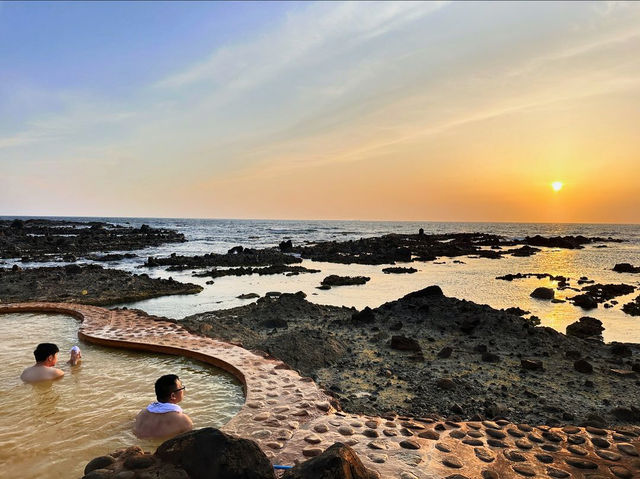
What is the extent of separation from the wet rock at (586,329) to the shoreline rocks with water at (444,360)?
1.48 m

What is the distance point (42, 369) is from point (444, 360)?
8.02m

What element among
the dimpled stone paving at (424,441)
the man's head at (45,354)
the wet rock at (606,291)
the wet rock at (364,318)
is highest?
the man's head at (45,354)

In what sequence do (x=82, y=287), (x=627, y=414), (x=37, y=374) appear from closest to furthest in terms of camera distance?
(x=627, y=414) < (x=37, y=374) < (x=82, y=287)

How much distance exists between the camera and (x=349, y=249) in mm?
41938

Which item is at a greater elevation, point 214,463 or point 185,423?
point 214,463

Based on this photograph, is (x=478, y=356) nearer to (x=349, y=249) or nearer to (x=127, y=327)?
(x=127, y=327)

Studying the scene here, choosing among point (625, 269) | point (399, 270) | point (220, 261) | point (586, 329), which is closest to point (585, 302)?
point (586, 329)

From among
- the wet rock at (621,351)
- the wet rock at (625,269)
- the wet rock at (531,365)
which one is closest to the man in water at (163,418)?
the wet rock at (531,365)

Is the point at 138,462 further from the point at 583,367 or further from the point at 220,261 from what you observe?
the point at 220,261

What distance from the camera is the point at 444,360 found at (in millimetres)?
9430

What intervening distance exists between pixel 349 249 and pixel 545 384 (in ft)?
111

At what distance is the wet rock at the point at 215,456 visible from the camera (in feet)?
10.5

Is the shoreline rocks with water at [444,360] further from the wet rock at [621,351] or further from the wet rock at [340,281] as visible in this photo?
the wet rock at [340,281]

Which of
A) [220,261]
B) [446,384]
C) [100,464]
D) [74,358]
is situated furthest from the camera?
[220,261]
